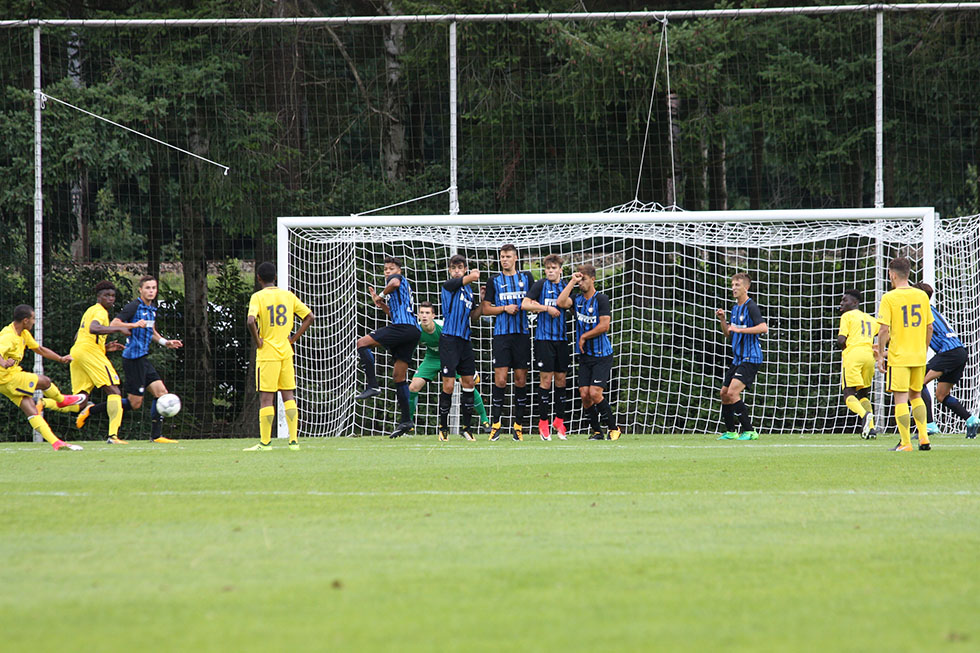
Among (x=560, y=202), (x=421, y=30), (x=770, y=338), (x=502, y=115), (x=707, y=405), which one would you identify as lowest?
(x=707, y=405)

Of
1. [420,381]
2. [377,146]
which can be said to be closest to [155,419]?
[420,381]

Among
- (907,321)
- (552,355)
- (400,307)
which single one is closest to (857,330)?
(907,321)

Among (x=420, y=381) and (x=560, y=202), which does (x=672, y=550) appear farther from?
(x=560, y=202)

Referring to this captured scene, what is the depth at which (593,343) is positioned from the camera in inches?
487

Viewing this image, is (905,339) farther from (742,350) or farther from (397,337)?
(397,337)

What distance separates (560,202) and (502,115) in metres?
1.55

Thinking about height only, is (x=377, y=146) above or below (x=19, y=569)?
above

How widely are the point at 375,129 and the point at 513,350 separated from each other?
569 cm

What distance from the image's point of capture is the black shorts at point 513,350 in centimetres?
1247

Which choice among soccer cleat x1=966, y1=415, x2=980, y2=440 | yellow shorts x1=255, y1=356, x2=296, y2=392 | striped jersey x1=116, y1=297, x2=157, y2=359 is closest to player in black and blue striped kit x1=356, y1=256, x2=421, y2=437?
yellow shorts x1=255, y1=356, x2=296, y2=392

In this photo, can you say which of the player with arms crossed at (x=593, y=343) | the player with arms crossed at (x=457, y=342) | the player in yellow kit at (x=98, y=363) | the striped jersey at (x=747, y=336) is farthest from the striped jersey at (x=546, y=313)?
the player in yellow kit at (x=98, y=363)

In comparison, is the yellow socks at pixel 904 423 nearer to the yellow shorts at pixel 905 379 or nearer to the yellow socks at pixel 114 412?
the yellow shorts at pixel 905 379

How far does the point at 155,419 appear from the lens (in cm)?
1297

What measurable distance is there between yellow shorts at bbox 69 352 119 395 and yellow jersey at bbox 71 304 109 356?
2.8 inches
